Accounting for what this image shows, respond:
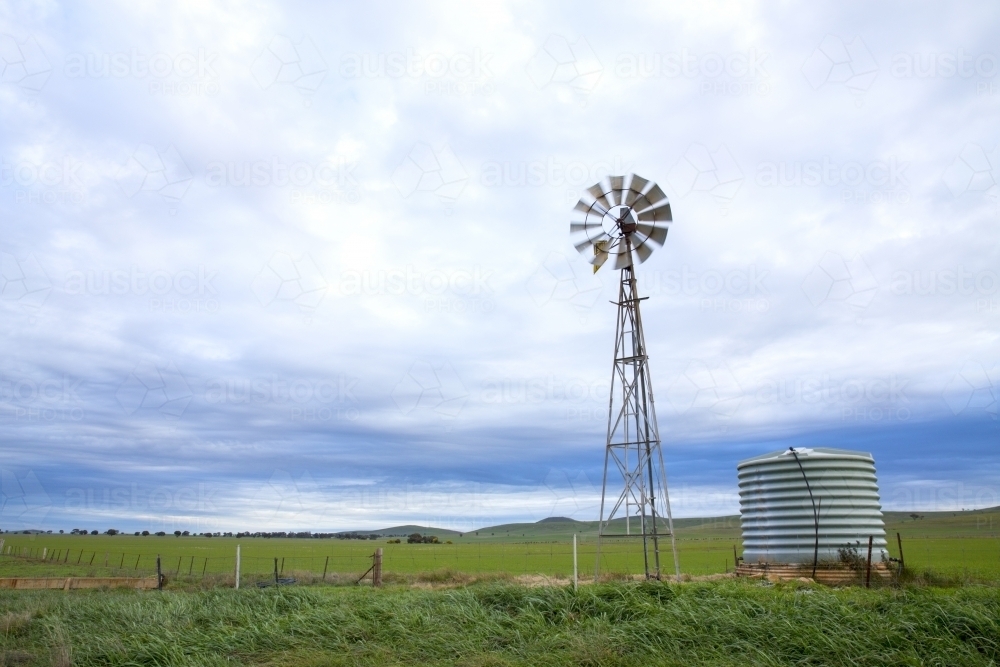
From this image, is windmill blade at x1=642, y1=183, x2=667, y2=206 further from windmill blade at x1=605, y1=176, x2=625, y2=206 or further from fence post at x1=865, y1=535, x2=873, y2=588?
fence post at x1=865, y1=535, x2=873, y2=588

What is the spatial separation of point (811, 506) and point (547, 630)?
11541mm

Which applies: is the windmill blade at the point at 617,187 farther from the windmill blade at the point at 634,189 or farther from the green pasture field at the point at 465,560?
the green pasture field at the point at 465,560

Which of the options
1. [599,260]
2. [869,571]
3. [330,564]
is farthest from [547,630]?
[330,564]

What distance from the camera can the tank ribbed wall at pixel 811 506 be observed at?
843 inches

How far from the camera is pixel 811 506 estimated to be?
70.9 feet

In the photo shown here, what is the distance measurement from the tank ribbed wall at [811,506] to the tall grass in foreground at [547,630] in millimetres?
3884

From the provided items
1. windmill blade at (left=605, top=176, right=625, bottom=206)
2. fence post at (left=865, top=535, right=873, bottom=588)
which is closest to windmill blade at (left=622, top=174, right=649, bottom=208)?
windmill blade at (left=605, top=176, right=625, bottom=206)

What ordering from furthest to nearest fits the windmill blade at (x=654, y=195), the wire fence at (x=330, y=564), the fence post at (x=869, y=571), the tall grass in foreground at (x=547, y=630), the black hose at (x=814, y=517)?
the wire fence at (x=330, y=564) → the windmill blade at (x=654, y=195) → the black hose at (x=814, y=517) → the fence post at (x=869, y=571) → the tall grass in foreground at (x=547, y=630)

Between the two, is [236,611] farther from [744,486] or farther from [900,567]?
[900,567]

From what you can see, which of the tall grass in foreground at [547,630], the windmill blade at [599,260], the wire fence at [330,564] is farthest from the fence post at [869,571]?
the windmill blade at [599,260]

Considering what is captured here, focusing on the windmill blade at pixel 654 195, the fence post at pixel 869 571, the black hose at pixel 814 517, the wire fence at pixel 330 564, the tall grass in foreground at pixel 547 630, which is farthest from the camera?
the wire fence at pixel 330 564

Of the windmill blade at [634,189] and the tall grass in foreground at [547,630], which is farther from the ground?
the windmill blade at [634,189]

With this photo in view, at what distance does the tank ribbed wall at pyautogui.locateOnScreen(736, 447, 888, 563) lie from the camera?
843 inches

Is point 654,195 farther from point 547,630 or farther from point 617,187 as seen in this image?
point 547,630
